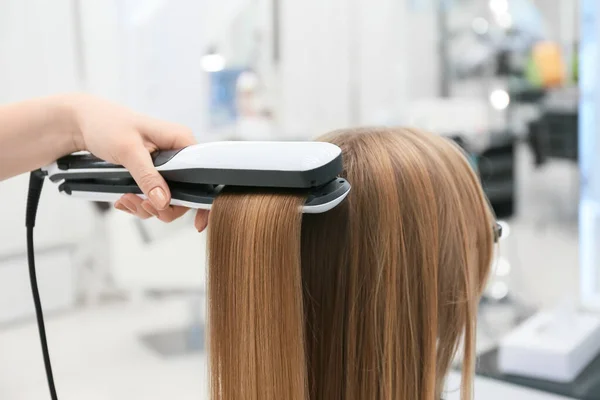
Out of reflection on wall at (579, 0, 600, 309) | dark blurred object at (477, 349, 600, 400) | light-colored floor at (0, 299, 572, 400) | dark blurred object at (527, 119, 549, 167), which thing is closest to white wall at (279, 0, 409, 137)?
dark blurred object at (527, 119, 549, 167)

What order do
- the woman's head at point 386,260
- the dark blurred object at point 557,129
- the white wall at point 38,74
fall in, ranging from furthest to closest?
the dark blurred object at point 557,129
the white wall at point 38,74
the woman's head at point 386,260

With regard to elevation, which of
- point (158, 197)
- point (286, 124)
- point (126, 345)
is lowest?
point (126, 345)

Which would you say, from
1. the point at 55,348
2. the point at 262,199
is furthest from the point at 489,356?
the point at 55,348

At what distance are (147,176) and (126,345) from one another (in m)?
2.11

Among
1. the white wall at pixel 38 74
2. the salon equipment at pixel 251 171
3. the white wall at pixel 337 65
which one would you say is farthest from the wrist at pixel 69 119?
the white wall at pixel 337 65

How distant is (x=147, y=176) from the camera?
60 centimetres

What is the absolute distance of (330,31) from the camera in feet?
13.1

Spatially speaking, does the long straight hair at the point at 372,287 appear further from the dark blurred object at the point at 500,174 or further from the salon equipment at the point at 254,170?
the dark blurred object at the point at 500,174

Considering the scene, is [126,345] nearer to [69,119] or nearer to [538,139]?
[69,119]

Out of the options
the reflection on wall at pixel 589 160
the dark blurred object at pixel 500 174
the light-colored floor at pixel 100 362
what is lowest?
the light-colored floor at pixel 100 362

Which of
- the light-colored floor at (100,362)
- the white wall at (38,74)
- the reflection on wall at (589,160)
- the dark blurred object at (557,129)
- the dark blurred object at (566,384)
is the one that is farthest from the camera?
the dark blurred object at (557,129)

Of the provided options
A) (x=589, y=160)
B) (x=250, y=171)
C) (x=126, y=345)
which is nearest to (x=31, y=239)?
(x=250, y=171)

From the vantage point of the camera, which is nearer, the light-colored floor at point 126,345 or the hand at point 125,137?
the hand at point 125,137

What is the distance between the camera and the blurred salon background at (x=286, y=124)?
52.9 inches
